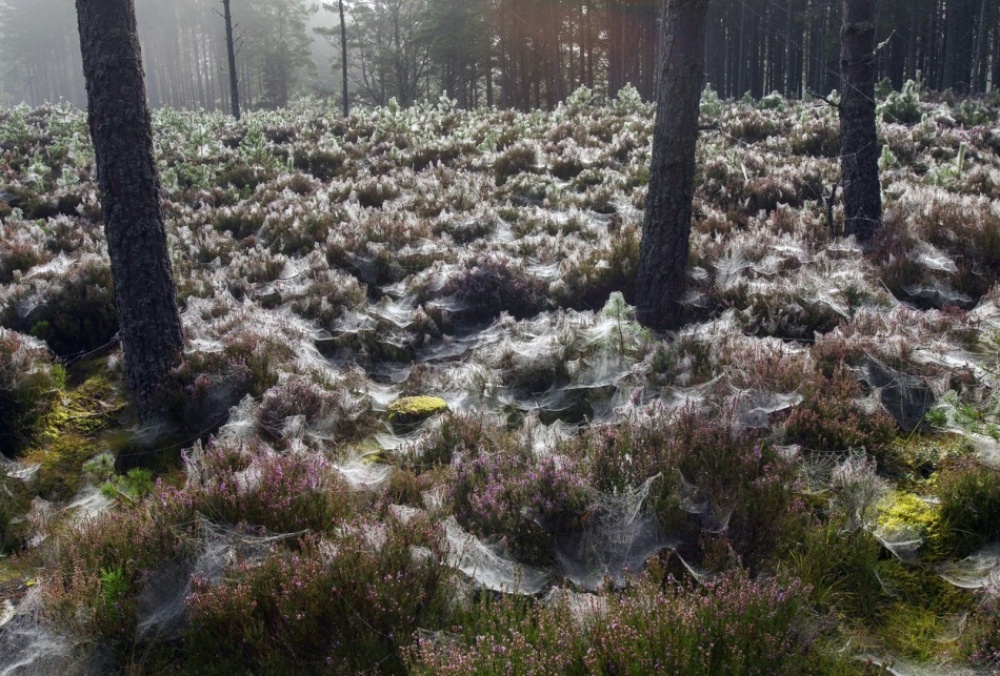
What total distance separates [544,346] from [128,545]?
3934 mm

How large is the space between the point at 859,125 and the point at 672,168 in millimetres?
3387

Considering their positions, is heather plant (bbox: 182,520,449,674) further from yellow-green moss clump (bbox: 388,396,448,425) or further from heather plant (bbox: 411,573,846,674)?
→ yellow-green moss clump (bbox: 388,396,448,425)

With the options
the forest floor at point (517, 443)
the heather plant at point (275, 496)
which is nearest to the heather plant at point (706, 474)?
the forest floor at point (517, 443)

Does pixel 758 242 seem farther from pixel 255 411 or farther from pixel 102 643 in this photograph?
pixel 102 643

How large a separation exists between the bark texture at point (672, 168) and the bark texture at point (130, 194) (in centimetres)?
471

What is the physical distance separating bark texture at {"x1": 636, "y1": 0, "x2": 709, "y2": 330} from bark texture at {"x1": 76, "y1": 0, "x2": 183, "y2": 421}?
471 cm

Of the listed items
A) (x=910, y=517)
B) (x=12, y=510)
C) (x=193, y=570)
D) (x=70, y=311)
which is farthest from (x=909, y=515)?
(x=70, y=311)

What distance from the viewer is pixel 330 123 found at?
1995cm

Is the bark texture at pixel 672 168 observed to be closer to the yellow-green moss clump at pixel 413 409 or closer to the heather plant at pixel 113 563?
the yellow-green moss clump at pixel 413 409

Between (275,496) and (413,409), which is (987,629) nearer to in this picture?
(275,496)

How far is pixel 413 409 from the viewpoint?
244 inches

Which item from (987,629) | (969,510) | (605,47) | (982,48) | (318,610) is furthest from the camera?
(605,47)

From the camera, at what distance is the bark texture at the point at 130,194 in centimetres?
578

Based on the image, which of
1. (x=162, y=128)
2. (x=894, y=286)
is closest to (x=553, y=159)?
(x=894, y=286)
